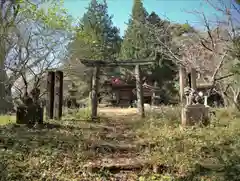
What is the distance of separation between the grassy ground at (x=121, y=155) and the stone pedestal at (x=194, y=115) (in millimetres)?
925

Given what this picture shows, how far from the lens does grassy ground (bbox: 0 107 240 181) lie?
3701 mm

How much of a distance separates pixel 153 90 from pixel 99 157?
1428cm

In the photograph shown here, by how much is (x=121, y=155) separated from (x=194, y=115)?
125 inches

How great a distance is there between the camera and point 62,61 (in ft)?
39.9

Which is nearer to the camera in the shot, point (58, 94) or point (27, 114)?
point (27, 114)

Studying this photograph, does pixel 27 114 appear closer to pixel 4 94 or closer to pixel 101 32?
pixel 4 94

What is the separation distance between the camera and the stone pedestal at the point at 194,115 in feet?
23.6

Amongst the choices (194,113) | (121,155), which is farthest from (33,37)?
(121,155)

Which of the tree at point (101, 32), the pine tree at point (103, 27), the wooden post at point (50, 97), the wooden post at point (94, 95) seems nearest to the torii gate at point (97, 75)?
the wooden post at point (94, 95)

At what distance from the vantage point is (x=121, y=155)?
475 cm

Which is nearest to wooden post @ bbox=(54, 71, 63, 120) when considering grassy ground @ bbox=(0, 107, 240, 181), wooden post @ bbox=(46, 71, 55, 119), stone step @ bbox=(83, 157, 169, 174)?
wooden post @ bbox=(46, 71, 55, 119)

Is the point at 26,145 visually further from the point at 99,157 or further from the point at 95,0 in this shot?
the point at 95,0

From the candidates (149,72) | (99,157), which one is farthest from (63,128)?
(149,72)

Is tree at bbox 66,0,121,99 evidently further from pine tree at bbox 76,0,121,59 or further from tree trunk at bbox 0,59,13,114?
tree trunk at bbox 0,59,13,114
